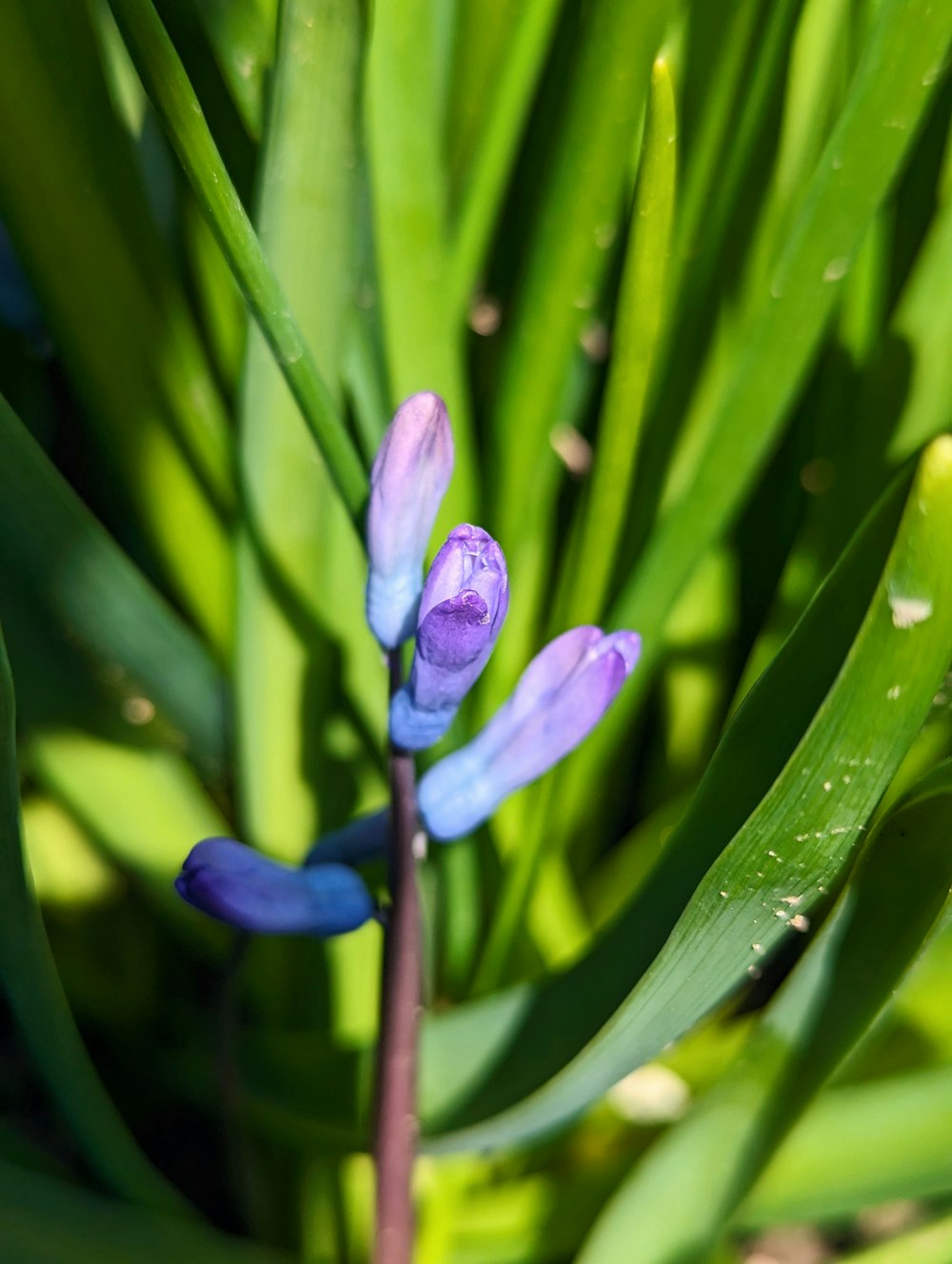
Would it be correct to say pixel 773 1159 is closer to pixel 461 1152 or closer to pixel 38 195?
pixel 461 1152

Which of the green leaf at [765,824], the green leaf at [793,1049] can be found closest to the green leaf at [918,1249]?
the green leaf at [793,1049]

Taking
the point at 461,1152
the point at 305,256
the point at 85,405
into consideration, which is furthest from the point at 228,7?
the point at 461,1152

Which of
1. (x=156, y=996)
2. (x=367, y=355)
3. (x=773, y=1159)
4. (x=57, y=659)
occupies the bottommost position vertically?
(x=773, y=1159)

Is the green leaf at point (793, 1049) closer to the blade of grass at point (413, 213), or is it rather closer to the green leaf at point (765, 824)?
the green leaf at point (765, 824)

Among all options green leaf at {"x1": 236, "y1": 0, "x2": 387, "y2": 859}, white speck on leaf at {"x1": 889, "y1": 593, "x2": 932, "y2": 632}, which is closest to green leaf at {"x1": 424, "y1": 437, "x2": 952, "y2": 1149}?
white speck on leaf at {"x1": 889, "y1": 593, "x2": 932, "y2": 632}

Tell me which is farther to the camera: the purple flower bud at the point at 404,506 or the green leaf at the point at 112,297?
the green leaf at the point at 112,297

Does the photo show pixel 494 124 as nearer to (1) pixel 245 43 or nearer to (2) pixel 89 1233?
(1) pixel 245 43

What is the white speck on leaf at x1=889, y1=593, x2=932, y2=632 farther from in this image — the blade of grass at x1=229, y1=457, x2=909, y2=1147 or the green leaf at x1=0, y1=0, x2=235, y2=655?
the green leaf at x1=0, y1=0, x2=235, y2=655
